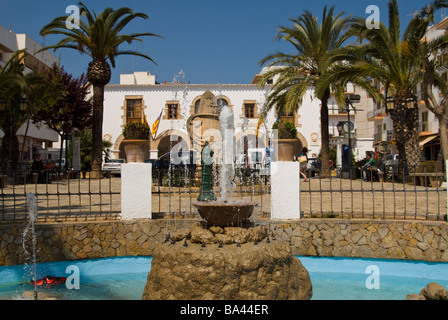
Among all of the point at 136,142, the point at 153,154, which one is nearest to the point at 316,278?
the point at 136,142

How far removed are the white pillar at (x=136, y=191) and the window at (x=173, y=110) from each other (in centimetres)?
2588

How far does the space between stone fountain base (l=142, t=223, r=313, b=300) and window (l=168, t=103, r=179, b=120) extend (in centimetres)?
2861

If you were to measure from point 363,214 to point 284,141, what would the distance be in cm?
398

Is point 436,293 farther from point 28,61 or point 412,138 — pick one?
point 28,61

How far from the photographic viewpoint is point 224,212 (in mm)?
4523

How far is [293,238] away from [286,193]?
0.77 meters

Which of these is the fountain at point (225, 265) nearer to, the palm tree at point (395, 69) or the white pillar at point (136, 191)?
the white pillar at point (136, 191)

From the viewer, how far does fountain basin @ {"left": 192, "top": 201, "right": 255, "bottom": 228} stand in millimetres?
4485

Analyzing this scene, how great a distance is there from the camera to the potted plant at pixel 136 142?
10398 mm

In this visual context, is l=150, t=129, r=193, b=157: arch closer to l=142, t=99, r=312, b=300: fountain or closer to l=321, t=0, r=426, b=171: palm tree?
l=321, t=0, r=426, b=171: palm tree

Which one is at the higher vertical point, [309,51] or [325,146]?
[309,51]

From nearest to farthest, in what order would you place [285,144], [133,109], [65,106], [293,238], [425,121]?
[293,238] < [285,144] < [65,106] < [425,121] < [133,109]

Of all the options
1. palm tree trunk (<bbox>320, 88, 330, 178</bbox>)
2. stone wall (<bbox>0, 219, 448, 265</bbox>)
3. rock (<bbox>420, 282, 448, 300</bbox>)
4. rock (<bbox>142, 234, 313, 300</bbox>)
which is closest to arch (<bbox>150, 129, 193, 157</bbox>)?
palm tree trunk (<bbox>320, 88, 330, 178</bbox>)

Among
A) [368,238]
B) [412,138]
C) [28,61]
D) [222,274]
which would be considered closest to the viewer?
[222,274]
